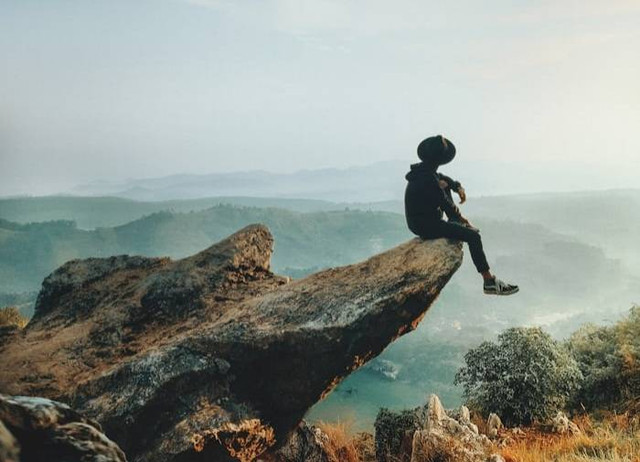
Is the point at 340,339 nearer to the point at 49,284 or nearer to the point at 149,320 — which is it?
the point at 149,320

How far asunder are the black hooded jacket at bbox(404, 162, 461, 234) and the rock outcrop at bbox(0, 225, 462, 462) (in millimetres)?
686

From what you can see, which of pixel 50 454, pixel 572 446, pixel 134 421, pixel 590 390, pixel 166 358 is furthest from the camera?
pixel 590 390

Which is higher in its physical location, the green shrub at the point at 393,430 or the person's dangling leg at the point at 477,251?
the person's dangling leg at the point at 477,251

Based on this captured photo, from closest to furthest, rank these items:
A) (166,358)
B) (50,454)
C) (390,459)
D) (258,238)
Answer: (50,454), (166,358), (390,459), (258,238)

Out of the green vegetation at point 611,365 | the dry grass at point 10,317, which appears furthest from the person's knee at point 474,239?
the dry grass at point 10,317

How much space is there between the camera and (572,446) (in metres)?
12.4

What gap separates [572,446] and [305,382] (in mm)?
7157

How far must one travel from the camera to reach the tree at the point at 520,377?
18.3 meters

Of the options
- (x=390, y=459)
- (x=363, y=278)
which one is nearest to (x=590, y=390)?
(x=390, y=459)

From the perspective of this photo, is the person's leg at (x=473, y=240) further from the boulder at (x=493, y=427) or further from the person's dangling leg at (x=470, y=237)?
the boulder at (x=493, y=427)

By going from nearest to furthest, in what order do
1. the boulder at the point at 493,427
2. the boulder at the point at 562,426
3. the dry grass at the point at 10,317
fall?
the boulder at the point at 562,426 < the boulder at the point at 493,427 < the dry grass at the point at 10,317

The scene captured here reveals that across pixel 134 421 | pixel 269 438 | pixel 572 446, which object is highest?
pixel 134 421

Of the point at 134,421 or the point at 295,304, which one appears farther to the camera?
the point at 295,304

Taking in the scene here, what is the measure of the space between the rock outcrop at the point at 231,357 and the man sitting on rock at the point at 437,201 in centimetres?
40
